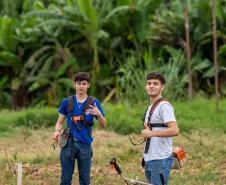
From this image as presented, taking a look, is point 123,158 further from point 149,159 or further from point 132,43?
point 132,43

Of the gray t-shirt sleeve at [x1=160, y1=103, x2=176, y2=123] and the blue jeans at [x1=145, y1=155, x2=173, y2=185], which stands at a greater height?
the gray t-shirt sleeve at [x1=160, y1=103, x2=176, y2=123]

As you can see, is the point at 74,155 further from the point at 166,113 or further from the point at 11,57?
the point at 11,57

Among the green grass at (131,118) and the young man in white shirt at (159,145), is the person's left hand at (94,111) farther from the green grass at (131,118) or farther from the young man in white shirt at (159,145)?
the green grass at (131,118)

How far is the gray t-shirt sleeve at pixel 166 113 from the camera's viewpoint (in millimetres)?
2809

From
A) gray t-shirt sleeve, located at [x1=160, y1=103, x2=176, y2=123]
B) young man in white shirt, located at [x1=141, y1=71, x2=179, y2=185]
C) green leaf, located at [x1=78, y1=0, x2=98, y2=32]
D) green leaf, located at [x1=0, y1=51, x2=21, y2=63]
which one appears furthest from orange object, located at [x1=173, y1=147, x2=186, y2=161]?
green leaf, located at [x1=0, y1=51, x2=21, y2=63]

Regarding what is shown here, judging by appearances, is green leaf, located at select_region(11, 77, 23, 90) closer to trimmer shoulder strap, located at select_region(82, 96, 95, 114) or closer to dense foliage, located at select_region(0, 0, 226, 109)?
dense foliage, located at select_region(0, 0, 226, 109)

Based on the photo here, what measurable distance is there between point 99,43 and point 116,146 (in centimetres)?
730

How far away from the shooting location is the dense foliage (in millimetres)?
11234

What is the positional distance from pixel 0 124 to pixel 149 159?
19.9 ft

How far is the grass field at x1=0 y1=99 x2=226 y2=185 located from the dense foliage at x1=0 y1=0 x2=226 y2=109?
2733 mm

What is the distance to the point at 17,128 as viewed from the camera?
7.81 meters

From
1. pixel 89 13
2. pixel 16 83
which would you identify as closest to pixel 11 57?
pixel 16 83

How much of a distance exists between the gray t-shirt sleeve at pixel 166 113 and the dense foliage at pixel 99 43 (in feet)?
25.6

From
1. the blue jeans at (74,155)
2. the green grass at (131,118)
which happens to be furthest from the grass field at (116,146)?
the blue jeans at (74,155)
